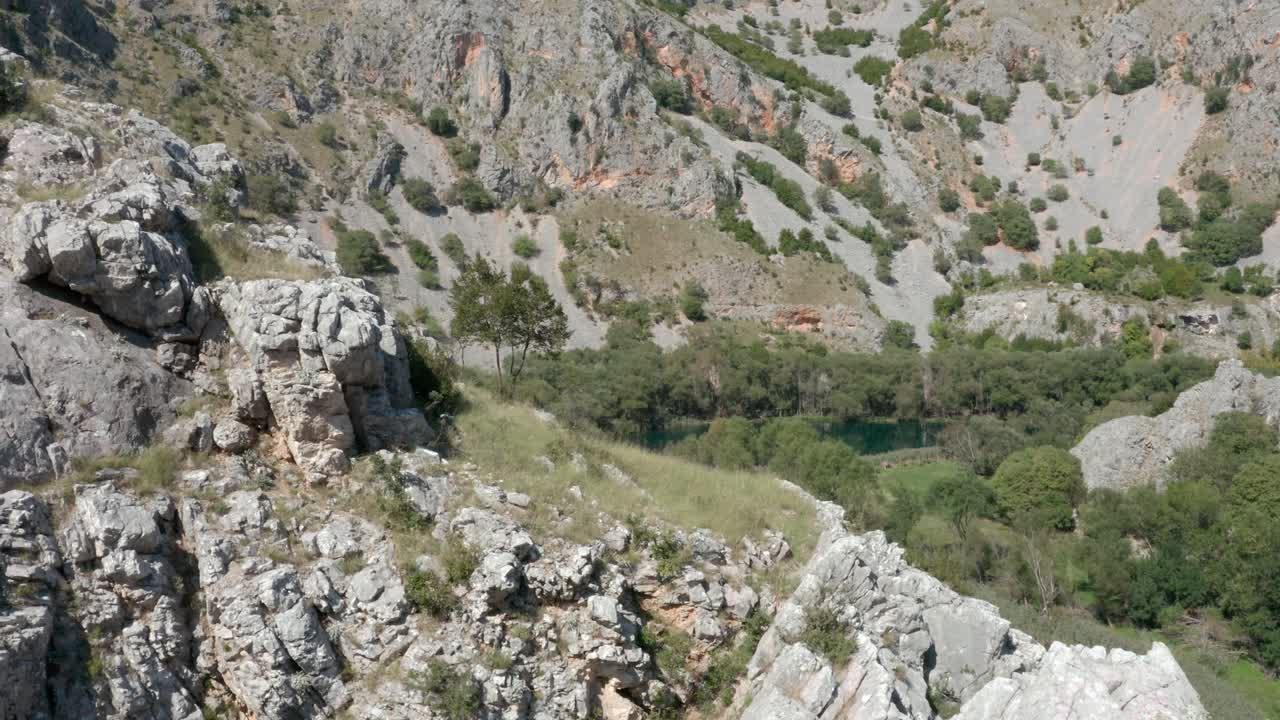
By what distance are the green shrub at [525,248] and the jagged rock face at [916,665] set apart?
7735cm

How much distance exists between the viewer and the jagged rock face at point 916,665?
39.7ft

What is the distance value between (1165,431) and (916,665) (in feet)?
162

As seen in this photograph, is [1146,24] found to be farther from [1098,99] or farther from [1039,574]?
[1039,574]

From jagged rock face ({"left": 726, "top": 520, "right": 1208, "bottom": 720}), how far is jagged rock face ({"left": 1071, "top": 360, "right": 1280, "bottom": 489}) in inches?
1698

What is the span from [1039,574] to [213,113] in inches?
3017

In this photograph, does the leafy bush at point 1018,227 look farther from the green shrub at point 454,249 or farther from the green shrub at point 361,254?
the green shrub at point 361,254

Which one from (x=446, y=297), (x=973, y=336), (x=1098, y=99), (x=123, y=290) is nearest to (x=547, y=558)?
(x=123, y=290)

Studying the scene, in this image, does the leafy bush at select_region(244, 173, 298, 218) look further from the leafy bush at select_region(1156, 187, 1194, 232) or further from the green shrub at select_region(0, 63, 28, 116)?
the leafy bush at select_region(1156, 187, 1194, 232)

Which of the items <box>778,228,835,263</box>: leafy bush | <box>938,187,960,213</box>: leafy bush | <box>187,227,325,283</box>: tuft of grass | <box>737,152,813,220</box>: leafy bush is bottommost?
<box>187,227,325,283</box>: tuft of grass

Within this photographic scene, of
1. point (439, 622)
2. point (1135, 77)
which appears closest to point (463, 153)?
point (1135, 77)

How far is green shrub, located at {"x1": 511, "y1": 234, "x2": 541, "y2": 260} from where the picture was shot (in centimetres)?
9062

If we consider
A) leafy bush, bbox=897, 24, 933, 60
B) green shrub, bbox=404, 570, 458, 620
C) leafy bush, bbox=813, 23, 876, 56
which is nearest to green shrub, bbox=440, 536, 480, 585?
green shrub, bbox=404, 570, 458, 620

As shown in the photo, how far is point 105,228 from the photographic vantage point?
44.3 ft

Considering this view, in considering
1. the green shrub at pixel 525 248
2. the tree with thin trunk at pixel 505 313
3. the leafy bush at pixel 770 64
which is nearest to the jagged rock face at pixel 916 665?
the tree with thin trunk at pixel 505 313
